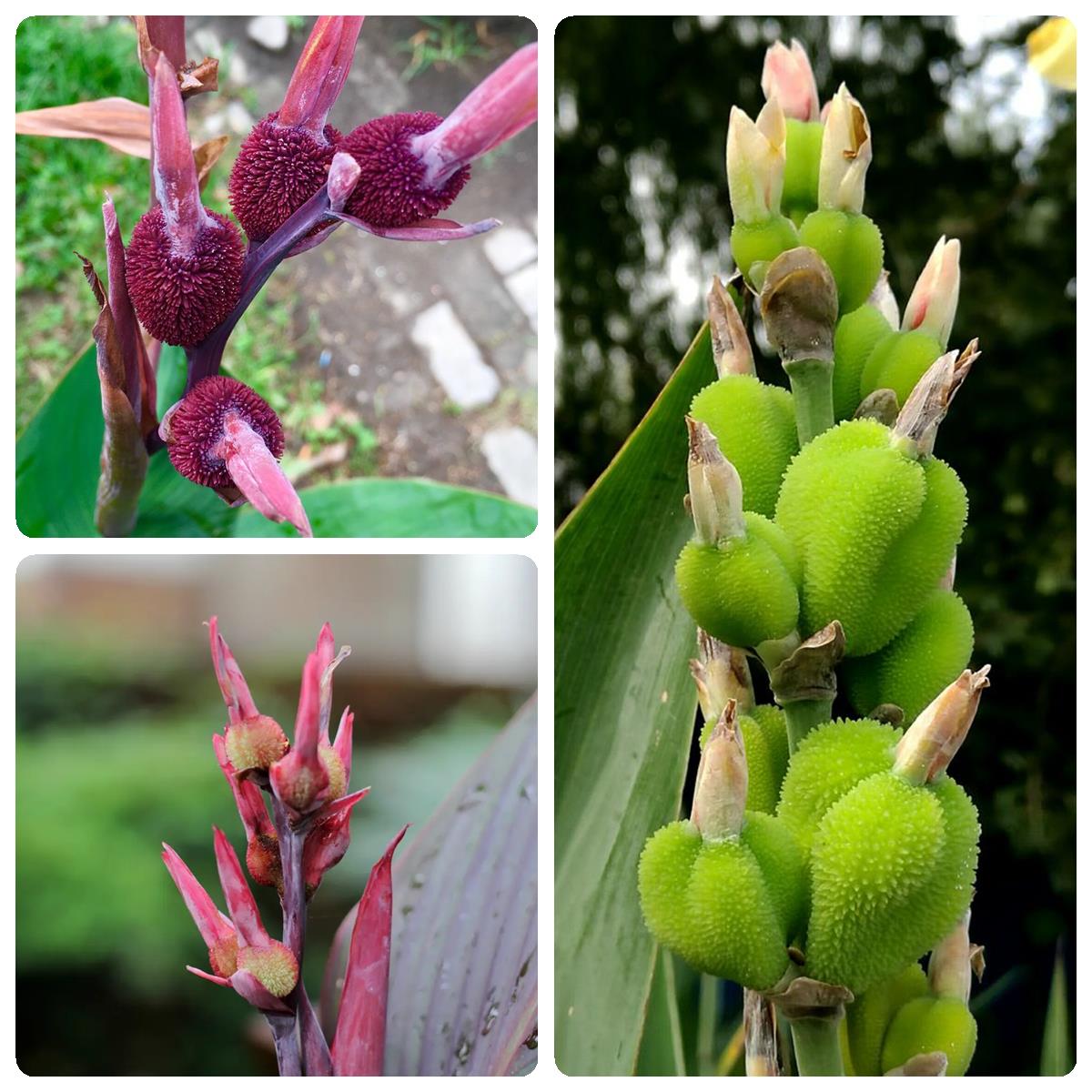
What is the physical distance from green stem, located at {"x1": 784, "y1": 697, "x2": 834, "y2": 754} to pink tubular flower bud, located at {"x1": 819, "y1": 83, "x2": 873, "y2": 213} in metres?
0.20

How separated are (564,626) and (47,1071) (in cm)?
38

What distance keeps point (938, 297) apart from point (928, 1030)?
0.30 metres

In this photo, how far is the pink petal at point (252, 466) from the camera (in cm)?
56

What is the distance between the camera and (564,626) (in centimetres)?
60

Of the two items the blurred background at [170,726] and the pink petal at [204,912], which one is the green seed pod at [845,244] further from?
the pink petal at [204,912]

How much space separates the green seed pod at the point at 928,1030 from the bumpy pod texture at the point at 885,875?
5cm

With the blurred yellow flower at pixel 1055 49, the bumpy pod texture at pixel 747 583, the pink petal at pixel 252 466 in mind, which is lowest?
the bumpy pod texture at pixel 747 583

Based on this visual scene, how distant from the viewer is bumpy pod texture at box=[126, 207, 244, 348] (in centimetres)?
54

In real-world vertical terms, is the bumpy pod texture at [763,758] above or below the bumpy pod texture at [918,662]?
below

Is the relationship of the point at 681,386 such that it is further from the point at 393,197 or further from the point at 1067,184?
the point at 1067,184

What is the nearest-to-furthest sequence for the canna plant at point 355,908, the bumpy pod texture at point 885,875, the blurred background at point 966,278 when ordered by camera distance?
the bumpy pod texture at point 885,875
the canna plant at point 355,908
the blurred background at point 966,278

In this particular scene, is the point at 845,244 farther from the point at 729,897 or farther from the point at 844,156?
the point at 729,897

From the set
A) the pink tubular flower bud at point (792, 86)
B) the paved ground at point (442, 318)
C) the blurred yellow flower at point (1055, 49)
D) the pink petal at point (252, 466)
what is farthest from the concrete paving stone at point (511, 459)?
the blurred yellow flower at point (1055, 49)

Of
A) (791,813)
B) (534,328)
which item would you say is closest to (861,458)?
(791,813)
